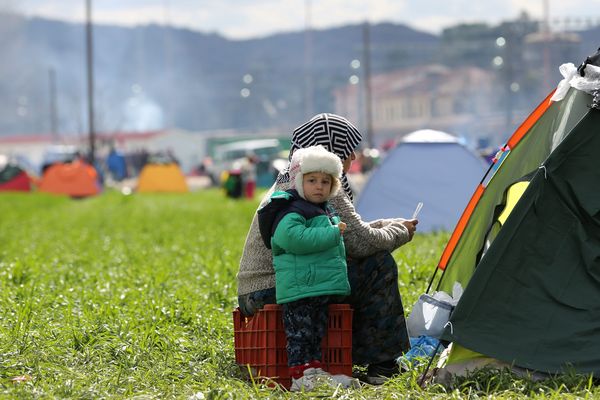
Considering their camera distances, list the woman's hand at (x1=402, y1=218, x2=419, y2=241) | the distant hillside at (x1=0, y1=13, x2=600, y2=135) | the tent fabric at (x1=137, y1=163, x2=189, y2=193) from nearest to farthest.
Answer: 1. the woman's hand at (x1=402, y1=218, x2=419, y2=241)
2. the tent fabric at (x1=137, y1=163, x2=189, y2=193)
3. the distant hillside at (x1=0, y1=13, x2=600, y2=135)

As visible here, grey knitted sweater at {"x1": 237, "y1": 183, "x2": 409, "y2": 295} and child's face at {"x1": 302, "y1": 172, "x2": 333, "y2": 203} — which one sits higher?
child's face at {"x1": 302, "y1": 172, "x2": 333, "y2": 203}

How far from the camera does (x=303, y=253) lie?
5.89m

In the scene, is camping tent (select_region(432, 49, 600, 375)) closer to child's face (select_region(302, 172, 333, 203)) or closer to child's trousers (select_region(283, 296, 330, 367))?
child's trousers (select_region(283, 296, 330, 367))

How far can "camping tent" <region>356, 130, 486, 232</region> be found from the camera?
15.2 m

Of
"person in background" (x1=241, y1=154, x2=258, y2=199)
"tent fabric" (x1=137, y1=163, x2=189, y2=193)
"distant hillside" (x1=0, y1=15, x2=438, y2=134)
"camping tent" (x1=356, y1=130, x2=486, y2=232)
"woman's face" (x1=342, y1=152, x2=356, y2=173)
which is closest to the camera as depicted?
"woman's face" (x1=342, y1=152, x2=356, y2=173)

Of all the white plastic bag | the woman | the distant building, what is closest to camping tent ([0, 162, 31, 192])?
the white plastic bag

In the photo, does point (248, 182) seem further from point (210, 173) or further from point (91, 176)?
point (210, 173)

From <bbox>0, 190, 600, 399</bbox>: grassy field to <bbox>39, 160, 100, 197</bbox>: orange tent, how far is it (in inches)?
726

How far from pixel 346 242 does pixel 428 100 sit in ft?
355

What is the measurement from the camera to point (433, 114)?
114 metres

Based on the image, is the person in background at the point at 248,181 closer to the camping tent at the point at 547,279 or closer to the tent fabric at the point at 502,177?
the tent fabric at the point at 502,177

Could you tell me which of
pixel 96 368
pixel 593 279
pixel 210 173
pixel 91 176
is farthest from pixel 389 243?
pixel 210 173

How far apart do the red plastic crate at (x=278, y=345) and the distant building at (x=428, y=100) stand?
9527 cm

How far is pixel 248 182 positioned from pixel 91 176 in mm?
6913
